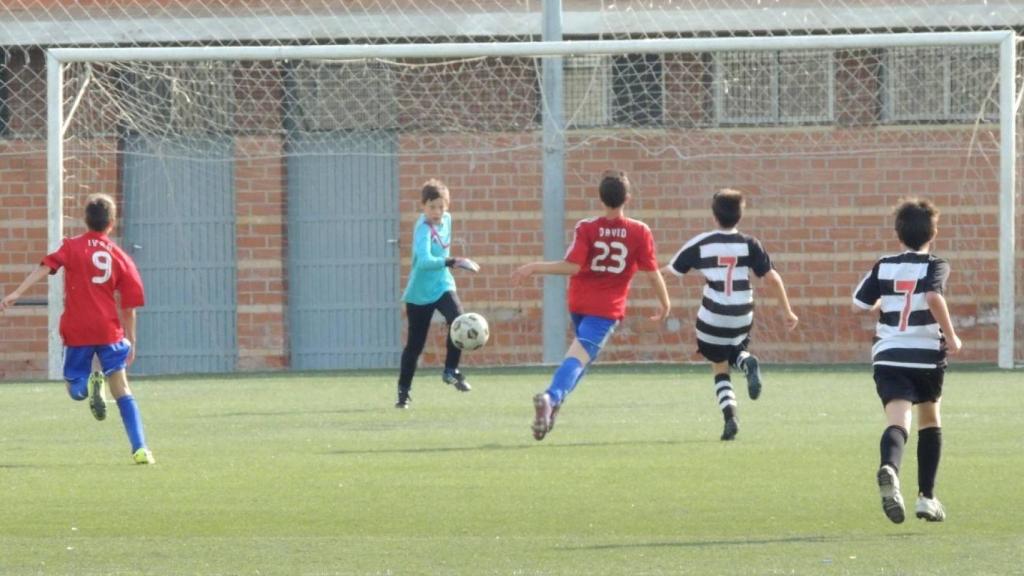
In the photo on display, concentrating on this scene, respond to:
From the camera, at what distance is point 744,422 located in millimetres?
12797

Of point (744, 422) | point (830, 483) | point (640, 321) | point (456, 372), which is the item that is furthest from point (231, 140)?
point (830, 483)

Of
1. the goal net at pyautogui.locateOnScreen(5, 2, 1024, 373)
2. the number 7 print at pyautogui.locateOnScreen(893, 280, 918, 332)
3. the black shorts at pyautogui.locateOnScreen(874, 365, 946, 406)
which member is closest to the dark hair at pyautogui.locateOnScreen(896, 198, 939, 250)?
the number 7 print at pyautogui.locateOnScreen(893, 280, 918, 332)

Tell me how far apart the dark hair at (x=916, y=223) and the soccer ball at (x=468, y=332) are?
260 inches

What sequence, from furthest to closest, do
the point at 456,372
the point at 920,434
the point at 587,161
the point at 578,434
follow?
the point at 587,161 < the point at 456,372 < the point at 578,434 < the point at 920,434

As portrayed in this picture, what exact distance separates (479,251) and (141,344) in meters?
4.13

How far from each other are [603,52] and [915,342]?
10469 mm

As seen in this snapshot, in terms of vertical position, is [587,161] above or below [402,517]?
above

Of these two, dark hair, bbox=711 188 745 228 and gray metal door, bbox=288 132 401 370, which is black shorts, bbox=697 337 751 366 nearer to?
dark hair, bbox=711 188 745 228

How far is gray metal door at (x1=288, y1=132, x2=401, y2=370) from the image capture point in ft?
72.0

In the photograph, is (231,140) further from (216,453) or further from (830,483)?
(830,483)

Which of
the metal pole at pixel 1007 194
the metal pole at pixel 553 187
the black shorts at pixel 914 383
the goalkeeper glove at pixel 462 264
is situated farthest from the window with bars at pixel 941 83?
the black shorts at pixel 914 383

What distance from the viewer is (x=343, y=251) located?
22.1 meters

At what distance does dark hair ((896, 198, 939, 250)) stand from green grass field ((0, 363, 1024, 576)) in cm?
120

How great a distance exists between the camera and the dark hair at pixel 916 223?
8.11m
